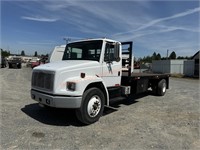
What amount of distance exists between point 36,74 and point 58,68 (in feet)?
3.26

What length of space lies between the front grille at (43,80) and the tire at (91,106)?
3.21 ft

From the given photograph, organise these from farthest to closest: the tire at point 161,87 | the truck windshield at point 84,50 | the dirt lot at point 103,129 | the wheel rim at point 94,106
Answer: the tire at point 161,87 < the truck windshield at point 84,50 < the wheel rim at point 94,106 < the dirt lot at point 103,129

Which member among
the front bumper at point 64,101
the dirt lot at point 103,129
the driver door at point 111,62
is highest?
the driver door at point 111,62

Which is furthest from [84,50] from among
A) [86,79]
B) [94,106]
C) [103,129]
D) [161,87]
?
[161,87]

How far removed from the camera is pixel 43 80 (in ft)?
18.1

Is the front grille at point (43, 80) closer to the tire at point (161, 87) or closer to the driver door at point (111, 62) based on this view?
the driver door at point (111, 62)

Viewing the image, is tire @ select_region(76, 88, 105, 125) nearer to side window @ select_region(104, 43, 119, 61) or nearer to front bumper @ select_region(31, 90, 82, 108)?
front bumper @ select_region(31, 90, 82, 108)

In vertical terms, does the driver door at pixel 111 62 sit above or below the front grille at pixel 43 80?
above

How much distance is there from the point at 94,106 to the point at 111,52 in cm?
189

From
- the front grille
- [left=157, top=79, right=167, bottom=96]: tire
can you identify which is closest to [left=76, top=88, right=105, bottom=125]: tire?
the front grille

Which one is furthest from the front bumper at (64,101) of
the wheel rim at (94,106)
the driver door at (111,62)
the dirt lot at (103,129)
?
the driver door at (111,62)

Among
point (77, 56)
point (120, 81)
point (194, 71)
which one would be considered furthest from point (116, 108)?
point (194, 71)

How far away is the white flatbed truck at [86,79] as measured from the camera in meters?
5.14

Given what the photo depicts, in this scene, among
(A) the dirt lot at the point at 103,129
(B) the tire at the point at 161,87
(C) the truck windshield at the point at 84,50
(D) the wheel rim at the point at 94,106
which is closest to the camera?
(A) the dirt lot at the point at 103,129
